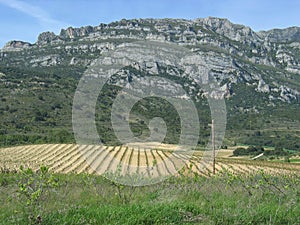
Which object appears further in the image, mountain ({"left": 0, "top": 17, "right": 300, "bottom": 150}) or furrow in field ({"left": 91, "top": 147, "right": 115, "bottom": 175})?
mountain ({"left": 0, "top": 17, "right": 300, "bottom": 150})

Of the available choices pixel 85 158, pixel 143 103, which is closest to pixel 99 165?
pixel 85 158

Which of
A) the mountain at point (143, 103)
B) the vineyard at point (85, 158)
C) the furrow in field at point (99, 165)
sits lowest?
the vineyard at point (85, 158)

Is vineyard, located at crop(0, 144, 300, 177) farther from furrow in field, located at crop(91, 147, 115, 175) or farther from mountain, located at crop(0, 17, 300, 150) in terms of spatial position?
mountain, located at crop(0, 17, 300, 150)

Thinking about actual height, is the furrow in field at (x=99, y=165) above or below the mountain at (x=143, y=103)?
below

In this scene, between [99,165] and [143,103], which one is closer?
[99,165]

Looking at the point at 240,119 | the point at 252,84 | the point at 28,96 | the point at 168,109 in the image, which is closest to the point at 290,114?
the point at 240,119

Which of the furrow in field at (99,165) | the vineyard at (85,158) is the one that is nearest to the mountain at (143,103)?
the vineyard at (85,158)

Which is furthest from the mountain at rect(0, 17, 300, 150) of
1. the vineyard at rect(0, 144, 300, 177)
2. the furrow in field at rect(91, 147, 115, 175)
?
the furrow in field at rect(91, 147, 115, 175)

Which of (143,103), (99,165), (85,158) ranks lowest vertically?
(85,158)

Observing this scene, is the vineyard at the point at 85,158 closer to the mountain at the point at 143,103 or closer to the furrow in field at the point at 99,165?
the furrow in field at the point at 99,165

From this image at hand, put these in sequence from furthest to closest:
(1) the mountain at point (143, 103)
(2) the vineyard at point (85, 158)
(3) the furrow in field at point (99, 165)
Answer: (1) the mountain at point (143, 103) → (2) the vineyard at point (85, 158) → (3) the furrow in field at point (99, 165)

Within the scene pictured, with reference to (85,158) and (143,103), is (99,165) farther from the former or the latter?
(143,103)

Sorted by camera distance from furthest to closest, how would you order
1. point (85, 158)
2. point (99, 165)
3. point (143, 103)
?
point (143, 103), point (85, 158), point (99, 165)

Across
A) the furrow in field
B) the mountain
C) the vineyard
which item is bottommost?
the vineyard
